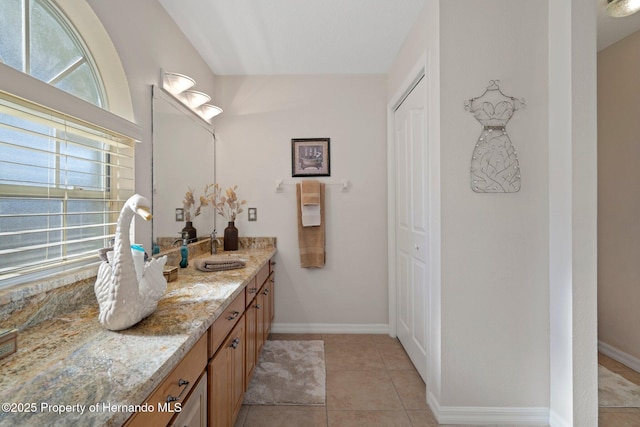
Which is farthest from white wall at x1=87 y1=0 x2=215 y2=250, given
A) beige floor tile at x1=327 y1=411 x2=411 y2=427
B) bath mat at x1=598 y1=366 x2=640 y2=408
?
bath mat at x1=598 y1=366 x2=640 y2=408

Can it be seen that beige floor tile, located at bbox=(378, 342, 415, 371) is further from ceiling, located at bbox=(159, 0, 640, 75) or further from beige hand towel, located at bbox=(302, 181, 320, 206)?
ceiling, located at bbox=(159, 0, 640, 75)

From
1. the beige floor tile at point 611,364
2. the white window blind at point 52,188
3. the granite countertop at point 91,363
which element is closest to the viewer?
the granite countertop at point 91,363

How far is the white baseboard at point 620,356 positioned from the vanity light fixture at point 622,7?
90.3 inches

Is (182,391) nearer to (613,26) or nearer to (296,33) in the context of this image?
(296,33)

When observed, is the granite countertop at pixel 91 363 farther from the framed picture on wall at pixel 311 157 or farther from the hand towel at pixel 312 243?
the framed picture on wall at pixel 311 157

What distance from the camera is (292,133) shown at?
2.65 m

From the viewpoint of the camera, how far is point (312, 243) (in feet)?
8.52

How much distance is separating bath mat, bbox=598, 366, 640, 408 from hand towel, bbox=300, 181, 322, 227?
2.20 meters

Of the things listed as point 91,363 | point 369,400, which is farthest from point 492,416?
point 91,363

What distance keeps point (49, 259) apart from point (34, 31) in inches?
35.3

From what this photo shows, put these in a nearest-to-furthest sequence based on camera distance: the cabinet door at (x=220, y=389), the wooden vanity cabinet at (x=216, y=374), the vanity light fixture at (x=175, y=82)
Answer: the wooden vanity cabinet at (x=216, y=374), the cabinet door at (x=220, y=389), the vanity light fixture at (x=175, y=82)

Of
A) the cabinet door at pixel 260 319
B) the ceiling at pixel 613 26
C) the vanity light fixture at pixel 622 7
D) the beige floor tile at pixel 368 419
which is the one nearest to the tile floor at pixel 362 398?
the beige floor tile at pixel 368 419

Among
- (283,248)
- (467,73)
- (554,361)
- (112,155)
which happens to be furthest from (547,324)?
(112,155)

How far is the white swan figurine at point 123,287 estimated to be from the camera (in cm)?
83
